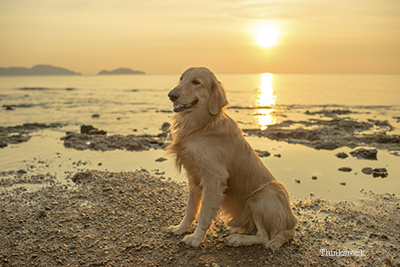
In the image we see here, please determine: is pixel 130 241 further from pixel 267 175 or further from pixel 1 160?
pixel 1 160

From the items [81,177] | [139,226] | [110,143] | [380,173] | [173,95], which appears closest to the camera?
[173,95]

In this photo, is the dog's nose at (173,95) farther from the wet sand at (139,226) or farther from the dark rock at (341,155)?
the dark rock at (341,155)

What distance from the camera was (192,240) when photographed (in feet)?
12.5

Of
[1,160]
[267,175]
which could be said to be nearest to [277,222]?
[267,175]

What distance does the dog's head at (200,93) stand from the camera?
377cm

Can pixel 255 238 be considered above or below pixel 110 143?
below

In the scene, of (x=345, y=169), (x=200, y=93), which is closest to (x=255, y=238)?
(x=200, y=93)

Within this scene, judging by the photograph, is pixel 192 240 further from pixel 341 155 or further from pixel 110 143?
pixel 110 143

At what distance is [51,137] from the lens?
408 inches

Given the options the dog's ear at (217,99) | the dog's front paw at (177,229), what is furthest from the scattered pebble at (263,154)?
the dog's ear at (217,99)

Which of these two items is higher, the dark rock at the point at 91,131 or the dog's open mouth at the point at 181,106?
the dog's open mouth at the point at 181,106

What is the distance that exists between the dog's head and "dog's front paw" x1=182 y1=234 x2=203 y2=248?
5.30 ft

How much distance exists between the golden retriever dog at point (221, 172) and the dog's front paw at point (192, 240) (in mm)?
12

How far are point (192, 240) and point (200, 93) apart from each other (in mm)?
1888
